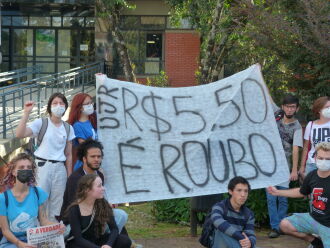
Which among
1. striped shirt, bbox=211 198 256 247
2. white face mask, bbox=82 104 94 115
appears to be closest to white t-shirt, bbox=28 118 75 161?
white face mask, bbox=82 104 94 115

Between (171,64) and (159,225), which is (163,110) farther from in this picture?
(171,64)

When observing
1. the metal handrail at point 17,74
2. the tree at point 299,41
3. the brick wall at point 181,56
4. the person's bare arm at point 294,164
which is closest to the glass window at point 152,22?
the brick wall at point 181,56

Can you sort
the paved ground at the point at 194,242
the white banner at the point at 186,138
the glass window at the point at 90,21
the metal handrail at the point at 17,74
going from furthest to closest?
1. the glass window at the point at 90,21
2. the metal handrail at the point at 17,74
3. the paved ground at the point at 194,242
4. the white banner at the point at 186,138

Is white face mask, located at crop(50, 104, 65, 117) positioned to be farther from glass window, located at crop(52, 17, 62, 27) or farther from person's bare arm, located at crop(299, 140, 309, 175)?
glass window, located at crop(52, 17, 62, 27)

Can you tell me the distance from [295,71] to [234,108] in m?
1.77

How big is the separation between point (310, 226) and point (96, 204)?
225 centimetres

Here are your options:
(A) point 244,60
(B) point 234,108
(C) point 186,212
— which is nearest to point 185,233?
(C) point 186,212

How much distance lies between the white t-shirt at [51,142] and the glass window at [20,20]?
18034 millimetres

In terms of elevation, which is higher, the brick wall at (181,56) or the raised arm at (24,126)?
the brick wall at (181,56)

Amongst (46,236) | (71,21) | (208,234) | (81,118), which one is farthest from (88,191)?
(71,21)

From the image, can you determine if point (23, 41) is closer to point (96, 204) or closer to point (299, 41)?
point (299, 41)

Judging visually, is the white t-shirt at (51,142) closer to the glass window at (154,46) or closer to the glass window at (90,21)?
the glass window at (154,46)

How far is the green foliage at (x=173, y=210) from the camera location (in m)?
8.51

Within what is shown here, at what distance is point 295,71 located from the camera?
873cm
